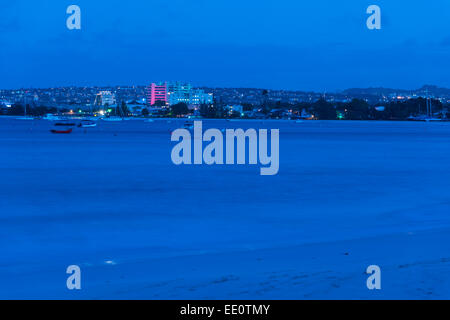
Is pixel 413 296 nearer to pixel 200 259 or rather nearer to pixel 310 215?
pixel 200 259

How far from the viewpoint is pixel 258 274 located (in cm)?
901

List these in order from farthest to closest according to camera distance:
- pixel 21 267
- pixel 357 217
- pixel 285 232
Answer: pixel 357 217
pixel 285 232
pixel 21 267

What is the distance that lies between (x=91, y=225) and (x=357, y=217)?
680cm

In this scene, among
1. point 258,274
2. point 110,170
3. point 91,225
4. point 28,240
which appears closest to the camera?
point 258,274

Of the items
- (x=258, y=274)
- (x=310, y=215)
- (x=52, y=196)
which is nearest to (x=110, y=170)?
(x=52, y=196)

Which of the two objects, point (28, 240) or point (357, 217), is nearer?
point (28, 240)

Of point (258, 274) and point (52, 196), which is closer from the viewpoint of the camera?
point (258, 274)

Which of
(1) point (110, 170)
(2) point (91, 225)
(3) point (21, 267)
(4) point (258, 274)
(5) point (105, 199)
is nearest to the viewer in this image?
(4) point (258, 274)

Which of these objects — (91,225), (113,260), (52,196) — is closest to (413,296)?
(113,260)

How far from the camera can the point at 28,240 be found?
1302cm

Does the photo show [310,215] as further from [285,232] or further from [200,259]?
[200,259]

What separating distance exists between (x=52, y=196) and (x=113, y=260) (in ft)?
40.5
